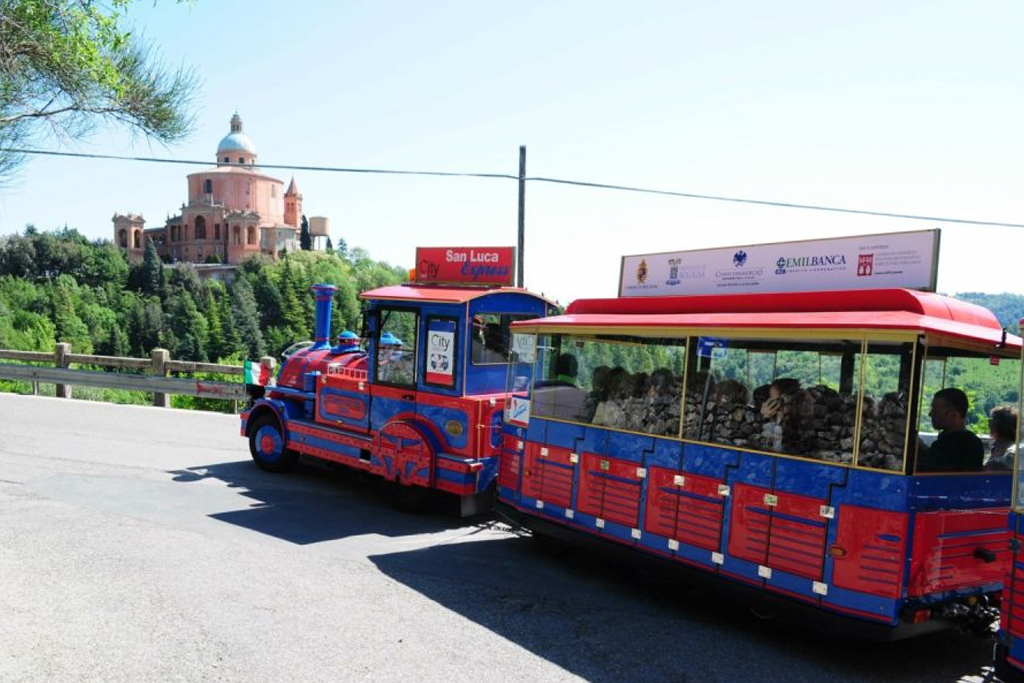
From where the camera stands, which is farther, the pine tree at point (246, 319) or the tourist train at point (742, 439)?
the pine tree at point (246, 319)

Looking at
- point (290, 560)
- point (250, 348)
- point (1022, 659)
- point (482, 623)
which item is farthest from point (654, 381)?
point (250, 348)

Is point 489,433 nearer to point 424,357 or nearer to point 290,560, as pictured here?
point 424,357

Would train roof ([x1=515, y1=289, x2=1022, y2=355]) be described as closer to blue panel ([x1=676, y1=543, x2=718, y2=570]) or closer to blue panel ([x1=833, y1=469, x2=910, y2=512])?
blue panel ([x1=833, y1=469, x2=910, y2=512])

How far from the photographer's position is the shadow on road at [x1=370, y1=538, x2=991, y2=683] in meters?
5.06

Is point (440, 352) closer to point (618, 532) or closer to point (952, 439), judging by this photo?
point (618, 532)

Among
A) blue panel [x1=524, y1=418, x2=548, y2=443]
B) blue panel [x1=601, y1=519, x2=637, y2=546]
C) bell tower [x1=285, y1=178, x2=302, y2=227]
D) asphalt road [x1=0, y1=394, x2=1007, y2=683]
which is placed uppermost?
bell tower [x1=285, y1=178, x2=302, y2=227]

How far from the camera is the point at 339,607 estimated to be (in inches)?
233

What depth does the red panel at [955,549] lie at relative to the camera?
4848 millimetres

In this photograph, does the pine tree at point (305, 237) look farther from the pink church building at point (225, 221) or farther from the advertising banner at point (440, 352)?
the advertising banner at point (440, 352)

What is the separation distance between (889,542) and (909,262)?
6.47ft

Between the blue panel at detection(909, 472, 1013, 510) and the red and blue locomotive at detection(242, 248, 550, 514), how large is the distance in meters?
4.45

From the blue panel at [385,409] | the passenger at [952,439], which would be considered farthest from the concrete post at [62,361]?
the passenger at [952,439]

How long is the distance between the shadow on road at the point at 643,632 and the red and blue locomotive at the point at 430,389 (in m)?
1.39

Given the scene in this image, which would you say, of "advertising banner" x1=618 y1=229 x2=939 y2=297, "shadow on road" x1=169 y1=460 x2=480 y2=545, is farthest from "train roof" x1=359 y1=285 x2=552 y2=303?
"shadow on road" x1=169 y1=460 x2=480 y2=545
